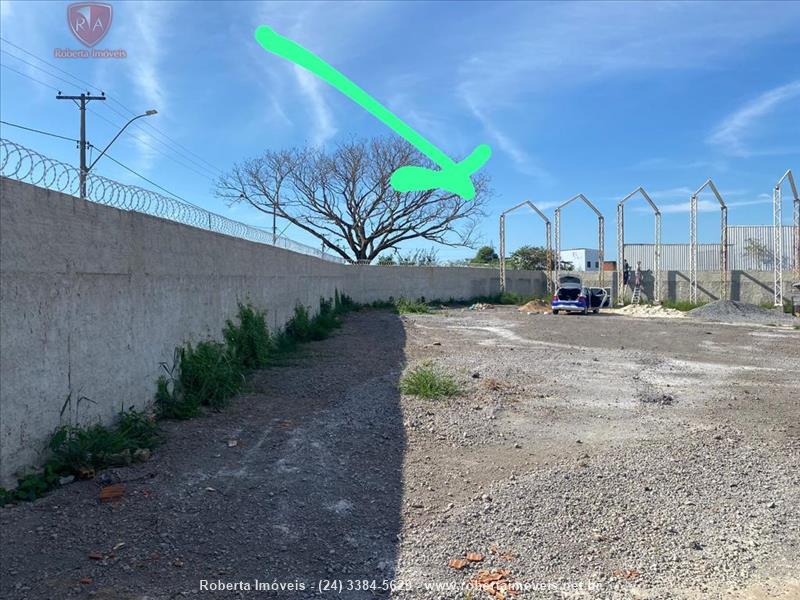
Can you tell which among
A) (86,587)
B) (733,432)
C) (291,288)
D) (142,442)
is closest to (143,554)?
(86,587)

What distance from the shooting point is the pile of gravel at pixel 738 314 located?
22188 mm

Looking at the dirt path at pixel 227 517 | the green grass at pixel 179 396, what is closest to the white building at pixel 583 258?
the green grass at pixel 179 396

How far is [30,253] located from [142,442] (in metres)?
1.74

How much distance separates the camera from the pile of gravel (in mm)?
22188

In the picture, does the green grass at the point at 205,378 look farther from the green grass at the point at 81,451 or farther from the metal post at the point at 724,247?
the metal post at the point at 724,247

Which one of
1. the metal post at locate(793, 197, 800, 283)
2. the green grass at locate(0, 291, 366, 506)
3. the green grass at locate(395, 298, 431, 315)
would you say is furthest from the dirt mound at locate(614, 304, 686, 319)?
the green grass at locate(0, 291, 366, 506)

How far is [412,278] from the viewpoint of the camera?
32031mm

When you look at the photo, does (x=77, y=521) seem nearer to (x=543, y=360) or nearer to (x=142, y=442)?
(x=142, y=442)

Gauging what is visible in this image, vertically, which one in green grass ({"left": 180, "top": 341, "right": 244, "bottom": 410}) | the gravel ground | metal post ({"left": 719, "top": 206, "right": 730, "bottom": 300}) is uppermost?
metal post ({"left": 719, "top": 206, "right": 730, "bottom": 300})

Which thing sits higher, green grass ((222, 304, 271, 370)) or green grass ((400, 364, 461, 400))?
green grass ((222, 304, 271, 370))

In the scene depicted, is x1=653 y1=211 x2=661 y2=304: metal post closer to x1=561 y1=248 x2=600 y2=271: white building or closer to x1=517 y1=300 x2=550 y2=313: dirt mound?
x1=517 y1=300 x2=550 y2=313: dirt mound

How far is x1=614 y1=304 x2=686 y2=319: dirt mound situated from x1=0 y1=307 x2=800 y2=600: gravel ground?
17640 mm

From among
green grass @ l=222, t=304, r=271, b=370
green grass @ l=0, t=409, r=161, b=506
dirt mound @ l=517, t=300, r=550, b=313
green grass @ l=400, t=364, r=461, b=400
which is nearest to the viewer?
green grass @ l=0, t=409, r=161, b=506

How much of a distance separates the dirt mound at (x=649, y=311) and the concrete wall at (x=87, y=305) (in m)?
20.5
